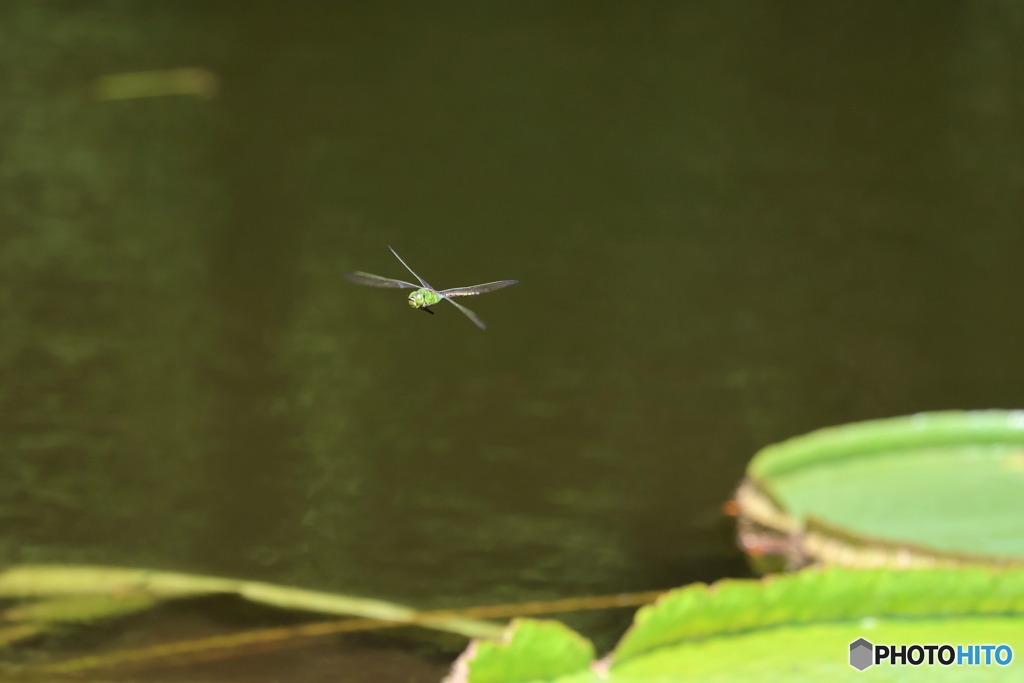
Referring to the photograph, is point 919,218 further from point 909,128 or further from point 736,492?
point 736,492

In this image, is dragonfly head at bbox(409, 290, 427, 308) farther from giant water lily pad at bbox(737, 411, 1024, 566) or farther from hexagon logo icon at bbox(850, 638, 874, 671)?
giant water lily pad at bbox(737, 411, 1024, 566)

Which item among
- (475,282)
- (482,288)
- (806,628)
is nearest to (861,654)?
(806,628)

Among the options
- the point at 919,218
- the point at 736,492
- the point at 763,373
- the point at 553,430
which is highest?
the point at 919,218

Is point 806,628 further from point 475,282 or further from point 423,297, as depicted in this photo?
point 475,282

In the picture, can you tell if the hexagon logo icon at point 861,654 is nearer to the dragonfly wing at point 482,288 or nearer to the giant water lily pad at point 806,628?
the giant water lily pad at point 806,628

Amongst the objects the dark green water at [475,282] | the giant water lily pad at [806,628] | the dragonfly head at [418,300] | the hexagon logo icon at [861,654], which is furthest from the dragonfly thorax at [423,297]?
the dark green water at [475,282]

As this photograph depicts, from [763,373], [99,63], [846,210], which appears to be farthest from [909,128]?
[99,63]

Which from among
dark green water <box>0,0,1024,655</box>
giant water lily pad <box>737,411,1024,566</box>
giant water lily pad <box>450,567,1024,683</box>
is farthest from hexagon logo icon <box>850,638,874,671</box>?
dark green water <box>0,0,1024,655</box>
